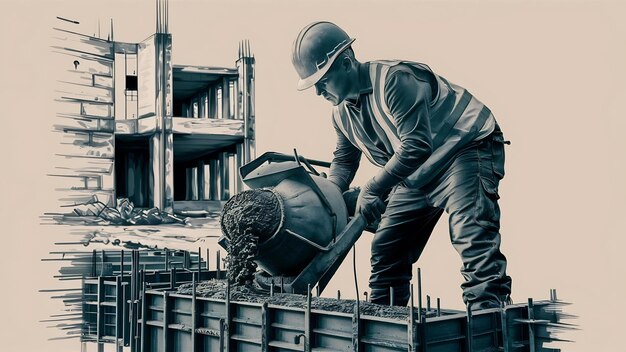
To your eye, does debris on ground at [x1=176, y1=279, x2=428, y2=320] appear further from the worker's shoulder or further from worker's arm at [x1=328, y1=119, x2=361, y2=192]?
the worker's shoulder

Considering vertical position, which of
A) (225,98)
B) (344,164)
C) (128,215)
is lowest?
(128,215)

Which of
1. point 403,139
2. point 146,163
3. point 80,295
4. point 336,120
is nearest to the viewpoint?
point 403,139

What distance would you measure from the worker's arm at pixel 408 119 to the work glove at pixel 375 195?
104 millimetres

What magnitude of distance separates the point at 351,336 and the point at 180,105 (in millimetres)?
15733

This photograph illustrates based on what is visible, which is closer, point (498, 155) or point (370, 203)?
point (498, 155)

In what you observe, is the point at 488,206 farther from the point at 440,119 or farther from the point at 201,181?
the point at 201,181

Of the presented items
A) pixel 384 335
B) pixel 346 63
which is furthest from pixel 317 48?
pixel 384 335

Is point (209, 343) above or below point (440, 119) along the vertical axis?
below

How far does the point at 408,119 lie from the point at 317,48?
1.07m

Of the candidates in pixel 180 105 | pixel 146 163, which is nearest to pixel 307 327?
pixel 146 163

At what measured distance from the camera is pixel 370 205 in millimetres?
6859

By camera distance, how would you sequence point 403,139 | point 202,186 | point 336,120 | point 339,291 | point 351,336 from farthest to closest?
point 202,186, point 339,291, point 336,120, point 403,139, point 351,336

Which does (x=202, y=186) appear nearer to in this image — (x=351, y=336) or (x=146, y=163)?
(x=146, y=163)

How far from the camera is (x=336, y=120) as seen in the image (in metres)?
7.49
